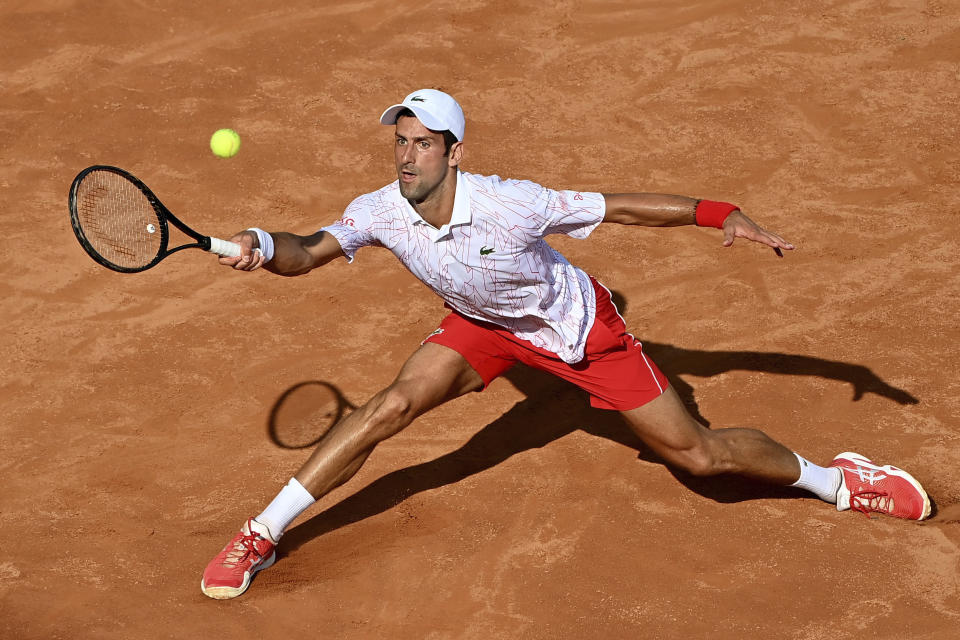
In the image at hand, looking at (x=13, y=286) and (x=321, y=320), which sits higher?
(x=13, y=286)

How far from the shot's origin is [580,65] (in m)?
9.95

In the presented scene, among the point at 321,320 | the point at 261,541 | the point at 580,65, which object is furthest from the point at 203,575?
the point at 580,65

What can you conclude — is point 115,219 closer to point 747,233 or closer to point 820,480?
point 747,233

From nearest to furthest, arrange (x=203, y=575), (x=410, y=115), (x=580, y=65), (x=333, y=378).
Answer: (x=410, y=115), (x=203, y=575), (x=333, y=378), (x=580, y=65)

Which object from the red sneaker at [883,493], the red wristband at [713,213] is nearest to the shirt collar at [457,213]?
the red wristband at [713,213]

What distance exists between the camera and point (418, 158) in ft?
16.9

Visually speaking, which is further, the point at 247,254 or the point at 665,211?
the point at 665,211

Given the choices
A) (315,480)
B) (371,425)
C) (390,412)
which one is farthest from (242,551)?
(390,412)

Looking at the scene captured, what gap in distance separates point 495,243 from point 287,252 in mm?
914

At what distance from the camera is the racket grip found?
4.86 meters

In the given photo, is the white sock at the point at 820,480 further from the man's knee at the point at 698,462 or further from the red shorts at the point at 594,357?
the red shorts at the point at 594,357

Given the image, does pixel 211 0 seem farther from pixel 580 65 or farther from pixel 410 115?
pixel 410 115

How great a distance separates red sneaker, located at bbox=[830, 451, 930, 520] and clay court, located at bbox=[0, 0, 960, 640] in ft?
0.25

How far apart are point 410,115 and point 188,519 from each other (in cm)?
239
